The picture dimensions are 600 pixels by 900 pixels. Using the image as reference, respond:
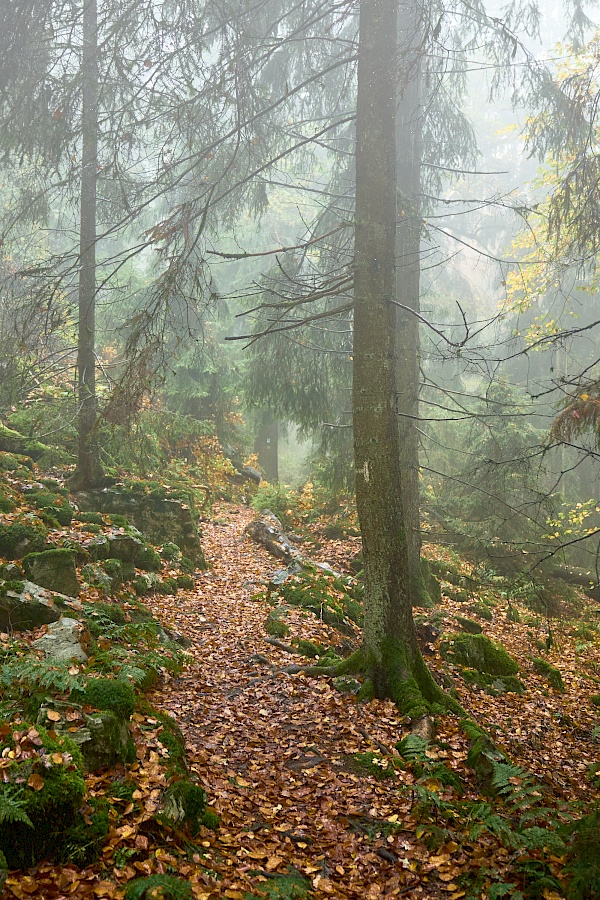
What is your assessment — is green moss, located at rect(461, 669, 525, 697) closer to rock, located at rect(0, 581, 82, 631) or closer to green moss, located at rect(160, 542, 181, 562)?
green moss, located at rect(160, 542, 181, 562)

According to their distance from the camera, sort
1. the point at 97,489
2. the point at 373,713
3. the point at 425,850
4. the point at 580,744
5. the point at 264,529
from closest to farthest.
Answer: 1. the point at 425,850
2. the point at 373,713
3. the point at 580,744
4. the point at 97,489
5. the point at 264,529

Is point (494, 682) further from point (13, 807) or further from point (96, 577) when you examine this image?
point (13, 807)

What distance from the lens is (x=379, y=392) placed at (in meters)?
5.75

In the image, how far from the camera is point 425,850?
12.1 ft

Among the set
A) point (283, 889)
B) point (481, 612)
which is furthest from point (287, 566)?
point (283, 889)

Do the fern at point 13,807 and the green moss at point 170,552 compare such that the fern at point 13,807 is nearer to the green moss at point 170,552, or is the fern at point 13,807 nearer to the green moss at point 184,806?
the green moss at point 184,806

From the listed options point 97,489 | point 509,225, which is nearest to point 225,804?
point 97,489

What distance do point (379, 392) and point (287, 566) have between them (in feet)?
16.9

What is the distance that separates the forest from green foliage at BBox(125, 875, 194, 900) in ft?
0.05

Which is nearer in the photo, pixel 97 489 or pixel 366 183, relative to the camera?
pixel 366 183

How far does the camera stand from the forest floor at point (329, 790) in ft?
10.4

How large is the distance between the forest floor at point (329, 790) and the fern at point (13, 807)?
0.81 ft

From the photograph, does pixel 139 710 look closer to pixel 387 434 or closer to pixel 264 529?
pixel 387 434

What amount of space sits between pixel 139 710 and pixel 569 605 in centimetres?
910
